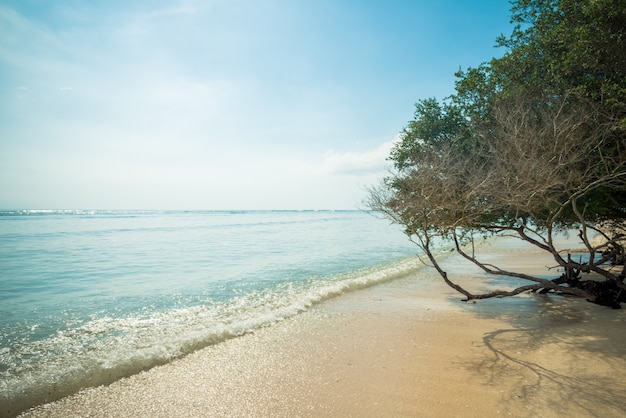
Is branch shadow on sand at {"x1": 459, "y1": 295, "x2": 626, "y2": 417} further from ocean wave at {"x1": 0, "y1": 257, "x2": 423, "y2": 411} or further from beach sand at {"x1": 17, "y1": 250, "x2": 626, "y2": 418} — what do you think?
ocean wave at {"x1": 0, "y1": 257, "x2": 423, "y2": 411}

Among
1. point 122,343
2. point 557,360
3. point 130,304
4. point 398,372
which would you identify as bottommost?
point 130,304

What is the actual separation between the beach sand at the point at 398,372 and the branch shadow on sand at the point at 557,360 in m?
0.02

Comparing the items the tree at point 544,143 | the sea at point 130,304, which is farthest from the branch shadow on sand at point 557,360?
the sea at point 130,304

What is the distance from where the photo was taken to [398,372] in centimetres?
616

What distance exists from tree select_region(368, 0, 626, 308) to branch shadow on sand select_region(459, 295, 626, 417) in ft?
4.51

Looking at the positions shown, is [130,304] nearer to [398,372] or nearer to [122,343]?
[122,343]

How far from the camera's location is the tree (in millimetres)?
8328

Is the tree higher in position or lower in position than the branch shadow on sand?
higher

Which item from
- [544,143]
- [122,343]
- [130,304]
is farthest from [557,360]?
[130,304]

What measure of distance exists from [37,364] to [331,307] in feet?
26.9

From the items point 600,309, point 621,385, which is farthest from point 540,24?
point 621,385

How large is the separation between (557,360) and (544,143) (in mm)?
6007

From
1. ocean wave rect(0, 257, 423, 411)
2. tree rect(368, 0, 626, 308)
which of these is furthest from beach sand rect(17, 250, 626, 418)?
tree rect(368, 0, 626, 308)

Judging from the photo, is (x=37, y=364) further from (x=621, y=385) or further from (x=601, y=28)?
(x=601, y=28)
